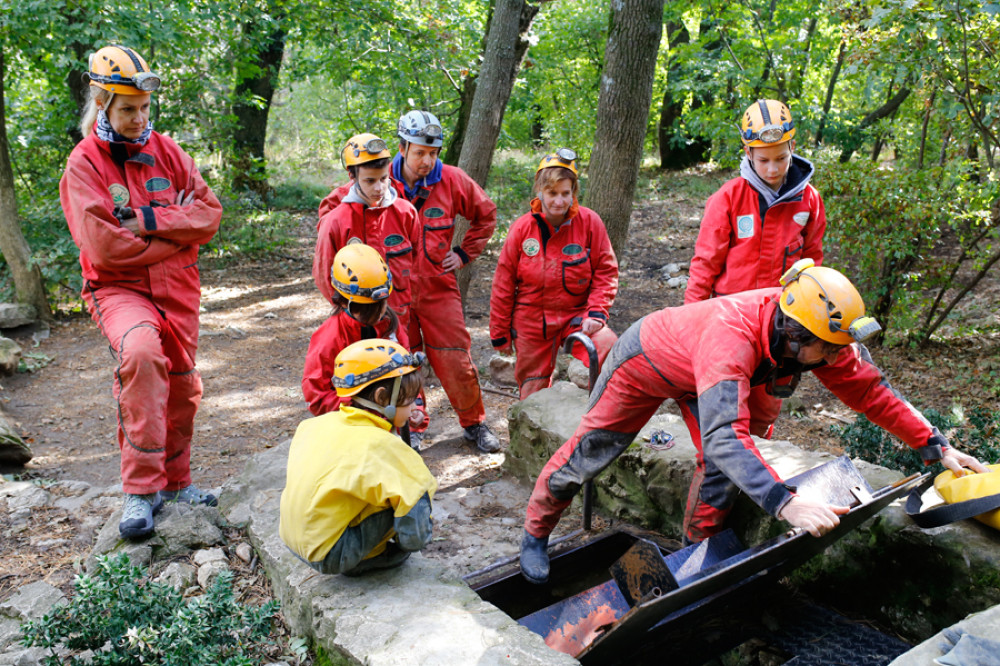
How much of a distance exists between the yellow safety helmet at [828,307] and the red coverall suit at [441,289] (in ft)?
8.80

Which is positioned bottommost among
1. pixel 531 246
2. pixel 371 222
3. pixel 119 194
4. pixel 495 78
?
pixel 531 246

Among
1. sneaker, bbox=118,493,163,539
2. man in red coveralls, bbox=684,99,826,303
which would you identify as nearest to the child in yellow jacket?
sneaker, bbox=118,493,163,539

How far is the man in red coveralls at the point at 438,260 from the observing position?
4.82 metres

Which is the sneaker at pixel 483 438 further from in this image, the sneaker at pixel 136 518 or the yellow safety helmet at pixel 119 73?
the yellow safety helmet at pixel 119 73

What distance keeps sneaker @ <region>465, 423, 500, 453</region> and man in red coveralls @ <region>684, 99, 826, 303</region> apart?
74.6 inches

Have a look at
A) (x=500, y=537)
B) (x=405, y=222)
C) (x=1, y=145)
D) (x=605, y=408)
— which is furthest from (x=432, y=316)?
(x=1, y=145)

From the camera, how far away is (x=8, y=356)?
675 cm

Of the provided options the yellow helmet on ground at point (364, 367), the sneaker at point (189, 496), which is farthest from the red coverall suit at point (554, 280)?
the sneaker at point (189, 496)

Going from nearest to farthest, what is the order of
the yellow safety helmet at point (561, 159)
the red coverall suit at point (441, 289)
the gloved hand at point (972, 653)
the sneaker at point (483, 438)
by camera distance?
the gloved hand at point (972, 653) → the yellow safety helmet at point (561, 159) → the red coverall suit at point (441, 289) → the sneaker at point (483, 438)

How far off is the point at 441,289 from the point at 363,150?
1.20m

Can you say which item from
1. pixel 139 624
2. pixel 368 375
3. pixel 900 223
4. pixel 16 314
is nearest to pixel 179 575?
pixel 139 624

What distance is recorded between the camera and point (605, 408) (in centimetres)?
340

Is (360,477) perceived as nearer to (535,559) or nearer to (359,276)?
(535,559)

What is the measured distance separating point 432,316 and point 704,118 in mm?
7827
